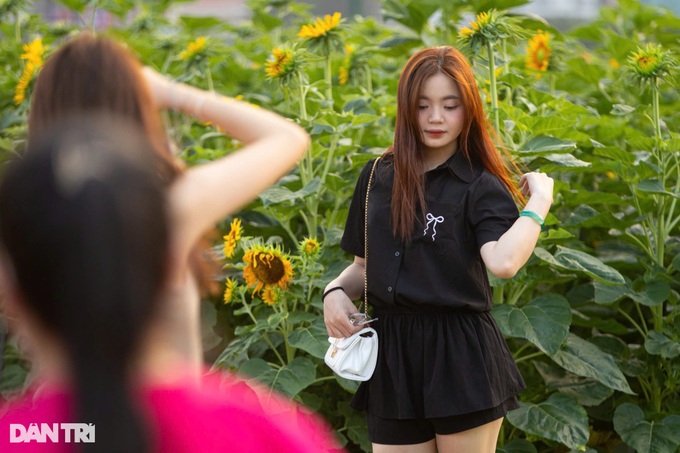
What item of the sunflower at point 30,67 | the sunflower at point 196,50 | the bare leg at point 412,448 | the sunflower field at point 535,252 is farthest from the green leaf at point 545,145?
the sunflower at point 30,67

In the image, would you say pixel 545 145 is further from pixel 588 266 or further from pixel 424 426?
pixel 424 426

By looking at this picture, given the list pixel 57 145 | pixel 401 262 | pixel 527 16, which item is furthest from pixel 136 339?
pixel 527 16

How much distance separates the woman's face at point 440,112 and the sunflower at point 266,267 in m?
0.66

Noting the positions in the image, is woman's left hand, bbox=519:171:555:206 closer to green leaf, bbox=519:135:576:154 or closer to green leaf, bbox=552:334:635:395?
green leaf, bbox=519:135:576:154

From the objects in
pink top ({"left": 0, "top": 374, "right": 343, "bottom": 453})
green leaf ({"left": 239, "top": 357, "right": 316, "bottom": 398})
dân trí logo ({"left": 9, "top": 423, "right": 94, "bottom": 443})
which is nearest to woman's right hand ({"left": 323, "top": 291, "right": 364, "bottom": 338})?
green leaf ({"left": 239, "top": 357, "right": 316, "bottom": 398})

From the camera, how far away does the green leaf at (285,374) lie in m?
2.94

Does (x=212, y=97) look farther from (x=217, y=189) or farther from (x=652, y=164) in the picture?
(x=652, y=164)

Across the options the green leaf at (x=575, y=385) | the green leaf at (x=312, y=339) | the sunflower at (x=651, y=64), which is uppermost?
the sunflower at (x=651, y=64)

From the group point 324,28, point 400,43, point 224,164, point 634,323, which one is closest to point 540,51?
point 400,43

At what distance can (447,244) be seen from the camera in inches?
90.0

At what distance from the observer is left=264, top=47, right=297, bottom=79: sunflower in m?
3.28

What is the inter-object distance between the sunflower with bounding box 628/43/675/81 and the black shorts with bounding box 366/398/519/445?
4.16 ft

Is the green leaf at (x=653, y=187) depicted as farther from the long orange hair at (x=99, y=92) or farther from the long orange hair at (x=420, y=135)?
the long orange hair at (x=99, y=92)

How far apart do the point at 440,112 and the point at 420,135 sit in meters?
0.08
